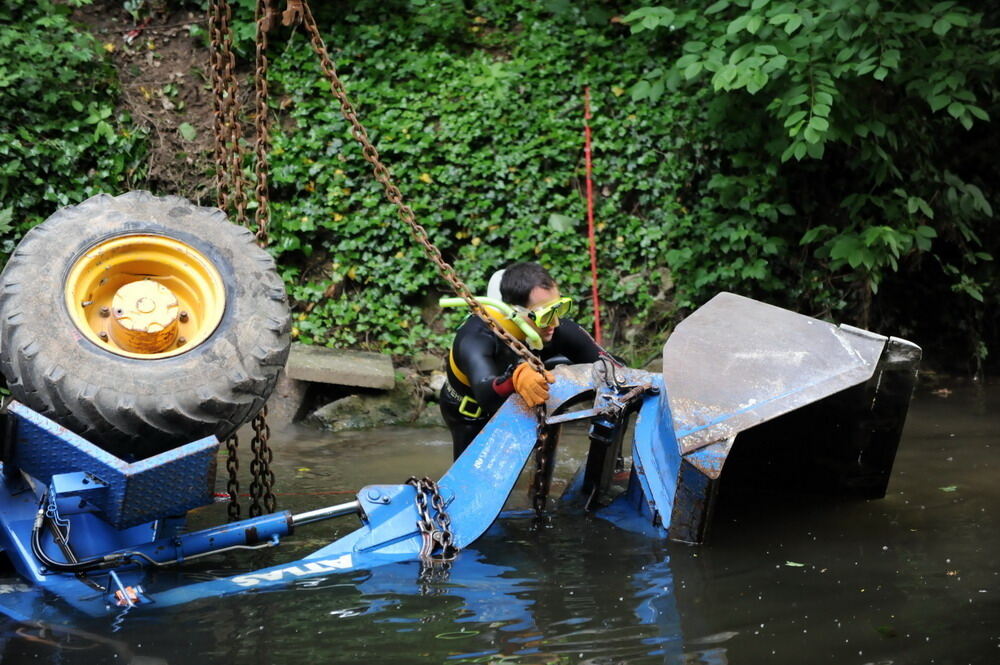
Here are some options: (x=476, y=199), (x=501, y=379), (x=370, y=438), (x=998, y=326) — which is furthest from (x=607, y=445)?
(x=998, y=326)

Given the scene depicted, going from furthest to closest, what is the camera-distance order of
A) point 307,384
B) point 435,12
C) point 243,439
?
point 435,12, point 307,384, point 243,439

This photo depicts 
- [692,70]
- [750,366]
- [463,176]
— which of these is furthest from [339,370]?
[750,366]

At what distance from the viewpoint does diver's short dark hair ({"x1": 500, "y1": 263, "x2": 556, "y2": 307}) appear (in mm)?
5039

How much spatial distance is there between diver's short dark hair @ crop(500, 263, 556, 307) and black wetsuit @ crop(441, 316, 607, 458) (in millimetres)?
193

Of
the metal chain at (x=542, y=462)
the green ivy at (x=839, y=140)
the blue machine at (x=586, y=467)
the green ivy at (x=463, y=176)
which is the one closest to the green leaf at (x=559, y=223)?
the green ivy at (x=463, y=176)

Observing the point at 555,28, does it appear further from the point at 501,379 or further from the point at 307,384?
the point at 501,379

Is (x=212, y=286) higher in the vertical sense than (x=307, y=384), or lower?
higher

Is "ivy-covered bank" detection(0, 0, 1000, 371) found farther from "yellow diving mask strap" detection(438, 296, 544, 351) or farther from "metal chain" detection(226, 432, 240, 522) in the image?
"metal chain" detection(226, 432, 240, 522)

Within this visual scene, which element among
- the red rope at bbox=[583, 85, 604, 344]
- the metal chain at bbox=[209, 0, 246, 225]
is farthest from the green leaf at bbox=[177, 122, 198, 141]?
the metal chain at bbox=[209, 0, 246, 225]

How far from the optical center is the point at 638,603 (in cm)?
377

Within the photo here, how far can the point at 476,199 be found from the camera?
29.1ft

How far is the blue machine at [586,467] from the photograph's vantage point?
3619mm

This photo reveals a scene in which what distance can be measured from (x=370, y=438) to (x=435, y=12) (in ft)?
14.5

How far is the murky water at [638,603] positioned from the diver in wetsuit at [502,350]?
0.61 metres
